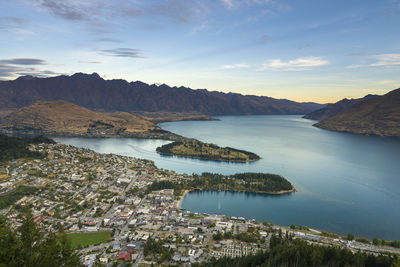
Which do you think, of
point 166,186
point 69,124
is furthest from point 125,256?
point 69,124

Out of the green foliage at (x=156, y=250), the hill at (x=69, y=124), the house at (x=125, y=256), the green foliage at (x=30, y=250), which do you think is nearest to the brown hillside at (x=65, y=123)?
the hill at (x=69, y=124)

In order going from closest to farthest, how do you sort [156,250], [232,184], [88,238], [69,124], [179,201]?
[156,250], [88,238], [179,201], [232,184], [69,124]

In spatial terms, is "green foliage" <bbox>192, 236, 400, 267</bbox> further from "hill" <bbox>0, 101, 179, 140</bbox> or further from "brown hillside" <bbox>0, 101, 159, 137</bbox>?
"brown hillside" <bbox>0, 101, 159, 137</bbox>

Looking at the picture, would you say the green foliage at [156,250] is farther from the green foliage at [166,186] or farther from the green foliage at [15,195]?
the green foliage at [15,195]

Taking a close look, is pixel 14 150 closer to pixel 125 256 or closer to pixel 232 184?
pixel 125 256

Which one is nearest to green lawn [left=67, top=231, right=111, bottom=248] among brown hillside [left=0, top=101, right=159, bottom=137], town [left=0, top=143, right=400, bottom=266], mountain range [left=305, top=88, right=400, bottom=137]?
town [left=0, top=143, right=400, bottom=266]
